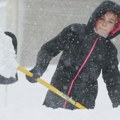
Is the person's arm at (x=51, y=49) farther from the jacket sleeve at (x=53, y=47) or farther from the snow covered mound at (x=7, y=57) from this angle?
the snow covered mound at (x=7, y=57)

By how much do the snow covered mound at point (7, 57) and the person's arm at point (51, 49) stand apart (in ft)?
0.70

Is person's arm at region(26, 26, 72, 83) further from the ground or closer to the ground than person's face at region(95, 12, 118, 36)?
closer to the ground

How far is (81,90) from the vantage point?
13.6 ft

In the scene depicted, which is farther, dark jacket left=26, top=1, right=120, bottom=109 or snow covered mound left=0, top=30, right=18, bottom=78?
dark jacket left=26, top=1, right=120, bottom=109

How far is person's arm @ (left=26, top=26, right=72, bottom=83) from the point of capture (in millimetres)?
4074

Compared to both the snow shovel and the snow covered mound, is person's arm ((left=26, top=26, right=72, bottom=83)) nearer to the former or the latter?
the snow shovel

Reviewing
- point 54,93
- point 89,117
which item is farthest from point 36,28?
point 89,117

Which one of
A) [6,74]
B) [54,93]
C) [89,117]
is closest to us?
[89,117]

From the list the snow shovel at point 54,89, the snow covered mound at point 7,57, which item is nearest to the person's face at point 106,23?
the snow shovel at point 54,89

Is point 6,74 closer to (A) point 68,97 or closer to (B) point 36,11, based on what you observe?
(A) point 68,97

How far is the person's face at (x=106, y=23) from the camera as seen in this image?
160 inches

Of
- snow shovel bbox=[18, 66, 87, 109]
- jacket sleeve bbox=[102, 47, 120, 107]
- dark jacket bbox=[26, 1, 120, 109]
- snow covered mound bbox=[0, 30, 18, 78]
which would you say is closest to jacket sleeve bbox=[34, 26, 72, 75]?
dark jacket bbox=[26, 1, 120, 109]

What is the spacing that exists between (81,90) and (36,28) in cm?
723

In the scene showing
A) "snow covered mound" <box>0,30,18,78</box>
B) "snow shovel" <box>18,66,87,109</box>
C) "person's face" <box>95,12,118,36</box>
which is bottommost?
"snow shovel" <box>18,66,87,109</box>
